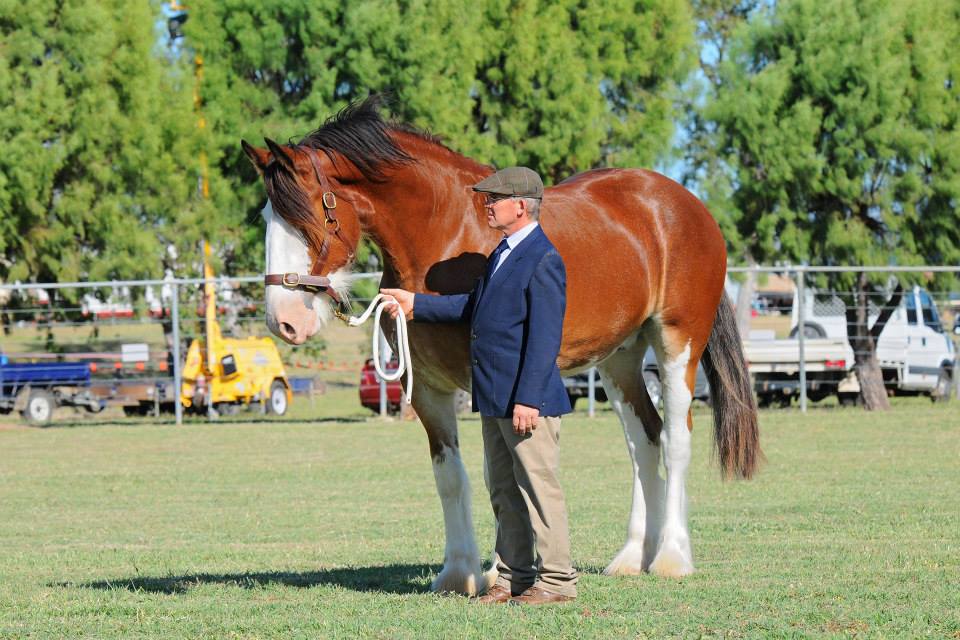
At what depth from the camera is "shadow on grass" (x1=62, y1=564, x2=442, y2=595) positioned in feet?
21.4

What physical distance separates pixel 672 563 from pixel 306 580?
6.04 feet

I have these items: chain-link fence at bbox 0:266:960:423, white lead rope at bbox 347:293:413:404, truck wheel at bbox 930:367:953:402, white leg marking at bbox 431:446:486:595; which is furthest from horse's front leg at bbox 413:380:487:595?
truck wheel at bbox 930:367:953:402

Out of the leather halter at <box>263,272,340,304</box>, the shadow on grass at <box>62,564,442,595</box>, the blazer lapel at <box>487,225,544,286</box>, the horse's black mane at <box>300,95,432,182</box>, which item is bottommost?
the shadow on grass at <box>62,564,442,595</box>

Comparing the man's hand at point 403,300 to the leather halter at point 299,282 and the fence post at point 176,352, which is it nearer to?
the leather halter at point 299,282

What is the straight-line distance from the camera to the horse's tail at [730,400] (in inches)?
299

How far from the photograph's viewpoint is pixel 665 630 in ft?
17.0

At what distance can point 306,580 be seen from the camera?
6.78m

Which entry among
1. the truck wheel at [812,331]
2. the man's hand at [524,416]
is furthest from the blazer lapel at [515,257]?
the truck wheel at [812,331]

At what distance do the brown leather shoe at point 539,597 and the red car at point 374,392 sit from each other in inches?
619

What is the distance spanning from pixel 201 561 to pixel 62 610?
71.5 inches

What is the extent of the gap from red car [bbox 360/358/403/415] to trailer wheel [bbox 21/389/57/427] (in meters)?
4.98

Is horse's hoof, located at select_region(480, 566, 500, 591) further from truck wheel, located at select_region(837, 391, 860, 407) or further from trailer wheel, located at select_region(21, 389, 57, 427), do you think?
truck wheel, located at select_region(837, 391, 860, 407)

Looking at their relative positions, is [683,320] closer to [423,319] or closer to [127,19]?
[423,319]

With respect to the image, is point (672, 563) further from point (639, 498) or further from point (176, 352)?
point (176, 352)
